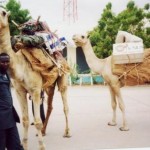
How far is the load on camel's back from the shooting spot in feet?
14.7

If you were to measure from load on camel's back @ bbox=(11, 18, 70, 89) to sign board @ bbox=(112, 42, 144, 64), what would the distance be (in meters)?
0.72

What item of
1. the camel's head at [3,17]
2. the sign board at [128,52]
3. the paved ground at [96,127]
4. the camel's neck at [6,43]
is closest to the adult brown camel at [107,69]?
the sign board at [128,52]

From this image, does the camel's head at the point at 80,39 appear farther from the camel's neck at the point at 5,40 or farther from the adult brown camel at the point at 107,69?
the camel's neck at the point at 5,40

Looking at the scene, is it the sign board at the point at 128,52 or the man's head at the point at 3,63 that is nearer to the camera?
the man's head at the point at 3,63

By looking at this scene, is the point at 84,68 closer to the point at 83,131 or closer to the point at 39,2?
the point at 83,131

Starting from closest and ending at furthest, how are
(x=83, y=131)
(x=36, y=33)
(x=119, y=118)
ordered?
(x=36, y=33)
(x=83, y=131)
(x=119, y=118)

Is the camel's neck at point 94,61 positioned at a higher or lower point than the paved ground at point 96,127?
higher

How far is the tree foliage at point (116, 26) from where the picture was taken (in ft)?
20.4

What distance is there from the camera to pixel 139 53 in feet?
17.8

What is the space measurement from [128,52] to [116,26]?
1490 millimetres

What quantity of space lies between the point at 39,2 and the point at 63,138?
1600 millimetres

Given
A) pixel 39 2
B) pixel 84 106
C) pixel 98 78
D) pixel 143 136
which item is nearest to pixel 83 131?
pixel 143 136

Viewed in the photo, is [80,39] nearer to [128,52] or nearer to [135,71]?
[128,52]

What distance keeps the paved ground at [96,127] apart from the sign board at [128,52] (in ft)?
2.92
